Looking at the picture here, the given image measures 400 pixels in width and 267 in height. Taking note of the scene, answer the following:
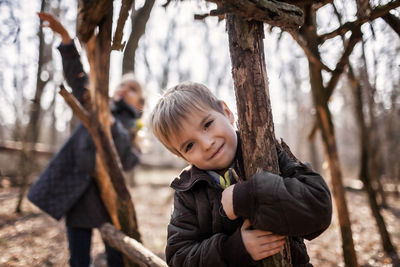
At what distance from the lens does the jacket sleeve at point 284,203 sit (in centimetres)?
90

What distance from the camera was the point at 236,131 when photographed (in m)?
1.30

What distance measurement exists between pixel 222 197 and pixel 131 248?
1238mm

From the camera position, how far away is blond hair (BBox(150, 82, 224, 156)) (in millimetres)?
1219

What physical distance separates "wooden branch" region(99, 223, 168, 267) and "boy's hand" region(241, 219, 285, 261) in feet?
2.63

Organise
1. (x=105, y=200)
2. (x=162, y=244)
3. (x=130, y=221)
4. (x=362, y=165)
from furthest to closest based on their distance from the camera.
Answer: (x=162, y=244), (x=362, y=165), (x=105, y=200), (x=130, y=221)

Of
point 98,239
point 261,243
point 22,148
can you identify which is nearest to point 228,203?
point 261,243

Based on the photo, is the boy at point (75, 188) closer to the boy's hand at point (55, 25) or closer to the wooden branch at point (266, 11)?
the boy's hand at point (55, 25)

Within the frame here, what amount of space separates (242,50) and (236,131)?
0.41 metres

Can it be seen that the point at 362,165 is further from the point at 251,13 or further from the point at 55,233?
the point at 55,233

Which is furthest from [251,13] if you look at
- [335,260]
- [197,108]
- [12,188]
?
[12,188]

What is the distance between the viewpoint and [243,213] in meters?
0.96

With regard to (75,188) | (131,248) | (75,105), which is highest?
(75,105)

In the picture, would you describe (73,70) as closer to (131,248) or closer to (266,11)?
(131,248)

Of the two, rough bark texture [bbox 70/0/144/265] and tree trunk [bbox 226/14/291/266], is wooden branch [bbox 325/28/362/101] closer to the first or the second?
tree trunk [bbox 226/14/291/266]
